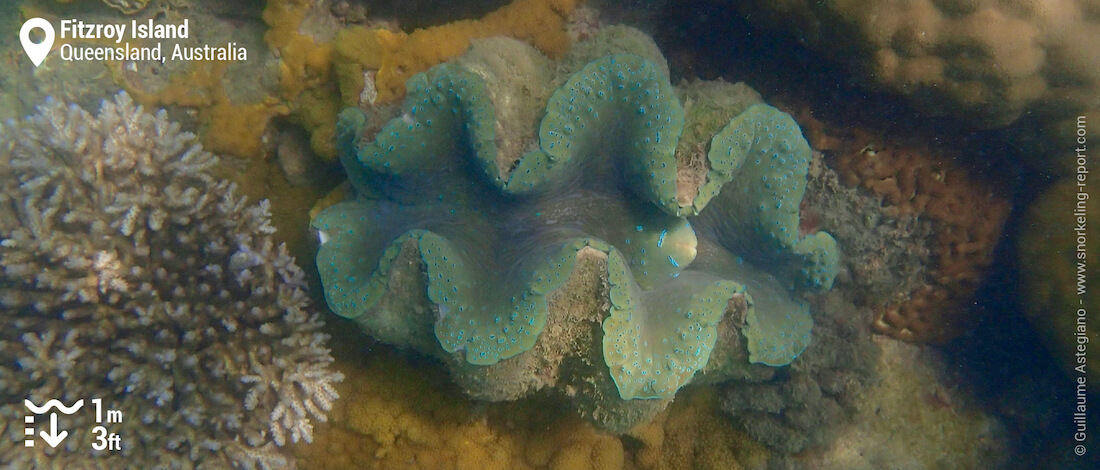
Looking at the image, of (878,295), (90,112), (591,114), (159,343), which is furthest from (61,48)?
(878,295)

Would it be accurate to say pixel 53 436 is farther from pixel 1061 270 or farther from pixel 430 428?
pixel 1061 270

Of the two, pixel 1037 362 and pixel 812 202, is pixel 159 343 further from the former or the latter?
pixel 1037 362

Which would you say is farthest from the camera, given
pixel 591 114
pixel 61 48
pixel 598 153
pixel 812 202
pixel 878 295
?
pixel 878 295

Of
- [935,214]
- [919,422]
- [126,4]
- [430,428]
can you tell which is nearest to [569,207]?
[430,428]

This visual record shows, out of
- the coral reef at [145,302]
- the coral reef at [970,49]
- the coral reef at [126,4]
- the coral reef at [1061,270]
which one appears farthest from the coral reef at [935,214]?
the coral reef at [126,4]

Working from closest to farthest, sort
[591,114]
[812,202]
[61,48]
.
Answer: [591,114]
[61,48]
[812,202]
